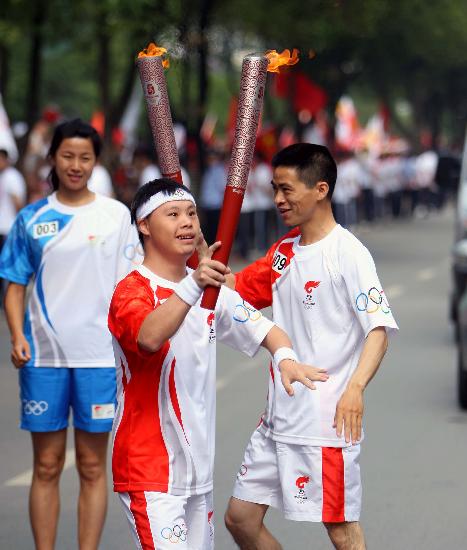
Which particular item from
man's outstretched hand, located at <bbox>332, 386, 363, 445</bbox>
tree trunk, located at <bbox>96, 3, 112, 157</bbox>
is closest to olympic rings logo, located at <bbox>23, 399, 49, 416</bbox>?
man's outstretched hand, located at <bbox>332, 386, 363, 445</bbox>

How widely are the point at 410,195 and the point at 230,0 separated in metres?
18.3

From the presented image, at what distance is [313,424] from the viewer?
5.20 m

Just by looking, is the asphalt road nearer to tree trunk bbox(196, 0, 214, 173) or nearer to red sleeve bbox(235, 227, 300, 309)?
red sleeve bbox(235, 227, 300, 309)

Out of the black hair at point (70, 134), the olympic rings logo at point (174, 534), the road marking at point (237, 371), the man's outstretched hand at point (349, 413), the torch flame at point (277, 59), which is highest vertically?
the torch flame at point (277, 59)

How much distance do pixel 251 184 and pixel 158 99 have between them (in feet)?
69.5

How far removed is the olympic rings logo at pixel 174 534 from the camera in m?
4.62

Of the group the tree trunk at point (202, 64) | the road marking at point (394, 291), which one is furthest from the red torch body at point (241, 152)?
the tree trunk at point (202, 64)

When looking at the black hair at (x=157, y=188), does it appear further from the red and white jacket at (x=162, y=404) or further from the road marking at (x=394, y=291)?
the road marking at (x=394, y=291)

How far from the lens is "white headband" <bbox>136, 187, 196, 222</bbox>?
15.3ft

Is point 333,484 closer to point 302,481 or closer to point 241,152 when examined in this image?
point 302,481

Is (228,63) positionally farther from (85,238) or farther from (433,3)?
(85,238)

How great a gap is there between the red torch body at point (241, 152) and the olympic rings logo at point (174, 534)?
0.71 m

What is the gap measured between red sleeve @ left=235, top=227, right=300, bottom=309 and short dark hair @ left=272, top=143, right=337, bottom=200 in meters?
0.26

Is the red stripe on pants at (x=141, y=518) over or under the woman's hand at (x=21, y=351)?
under
